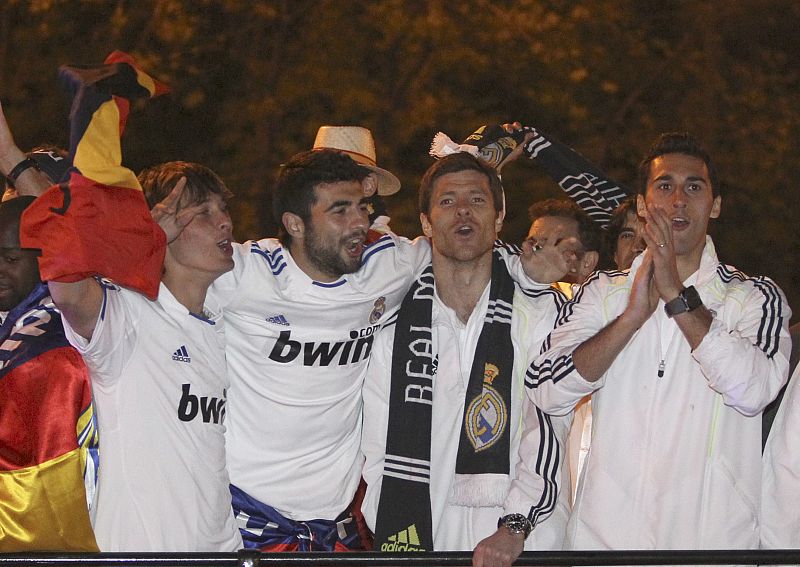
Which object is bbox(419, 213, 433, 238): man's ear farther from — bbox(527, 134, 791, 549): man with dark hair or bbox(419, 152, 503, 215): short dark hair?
bbox(527, 134, 791, 549): man with dark hair

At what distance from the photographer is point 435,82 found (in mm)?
11312

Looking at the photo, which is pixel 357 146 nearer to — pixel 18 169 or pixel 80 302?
pixel 18 169

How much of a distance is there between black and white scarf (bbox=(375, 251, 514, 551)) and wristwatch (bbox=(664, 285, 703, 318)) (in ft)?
3.00

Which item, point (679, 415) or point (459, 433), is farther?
point (459, 433)

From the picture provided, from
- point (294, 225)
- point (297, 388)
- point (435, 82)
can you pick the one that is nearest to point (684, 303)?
point (297, 388)

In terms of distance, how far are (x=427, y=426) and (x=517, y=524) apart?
26.3 inches

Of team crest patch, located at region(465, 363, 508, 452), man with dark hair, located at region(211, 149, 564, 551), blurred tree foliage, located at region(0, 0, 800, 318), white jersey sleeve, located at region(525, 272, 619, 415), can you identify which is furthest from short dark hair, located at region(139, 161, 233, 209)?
Result: blurred tree foliage, located at region(0, 0, 800, 318)

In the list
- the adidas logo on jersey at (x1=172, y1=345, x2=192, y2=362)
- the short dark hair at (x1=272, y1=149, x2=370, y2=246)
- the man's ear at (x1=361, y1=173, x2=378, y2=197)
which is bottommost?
the adidas logo on jersey at (x1=172, y1=345, x2=192, y2=362)

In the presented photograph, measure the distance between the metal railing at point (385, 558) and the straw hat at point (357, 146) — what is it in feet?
8.61

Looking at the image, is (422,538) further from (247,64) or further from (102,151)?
(247,64)

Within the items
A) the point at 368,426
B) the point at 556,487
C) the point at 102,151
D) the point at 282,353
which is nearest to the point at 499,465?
the point at 556,487

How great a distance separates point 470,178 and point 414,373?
0.91m

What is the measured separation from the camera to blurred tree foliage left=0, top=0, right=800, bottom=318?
36.7 feet

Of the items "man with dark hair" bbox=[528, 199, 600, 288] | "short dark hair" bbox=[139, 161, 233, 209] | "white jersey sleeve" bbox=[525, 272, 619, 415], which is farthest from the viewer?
"man with dark hair" bbox=[528, 199, 600, 288]
